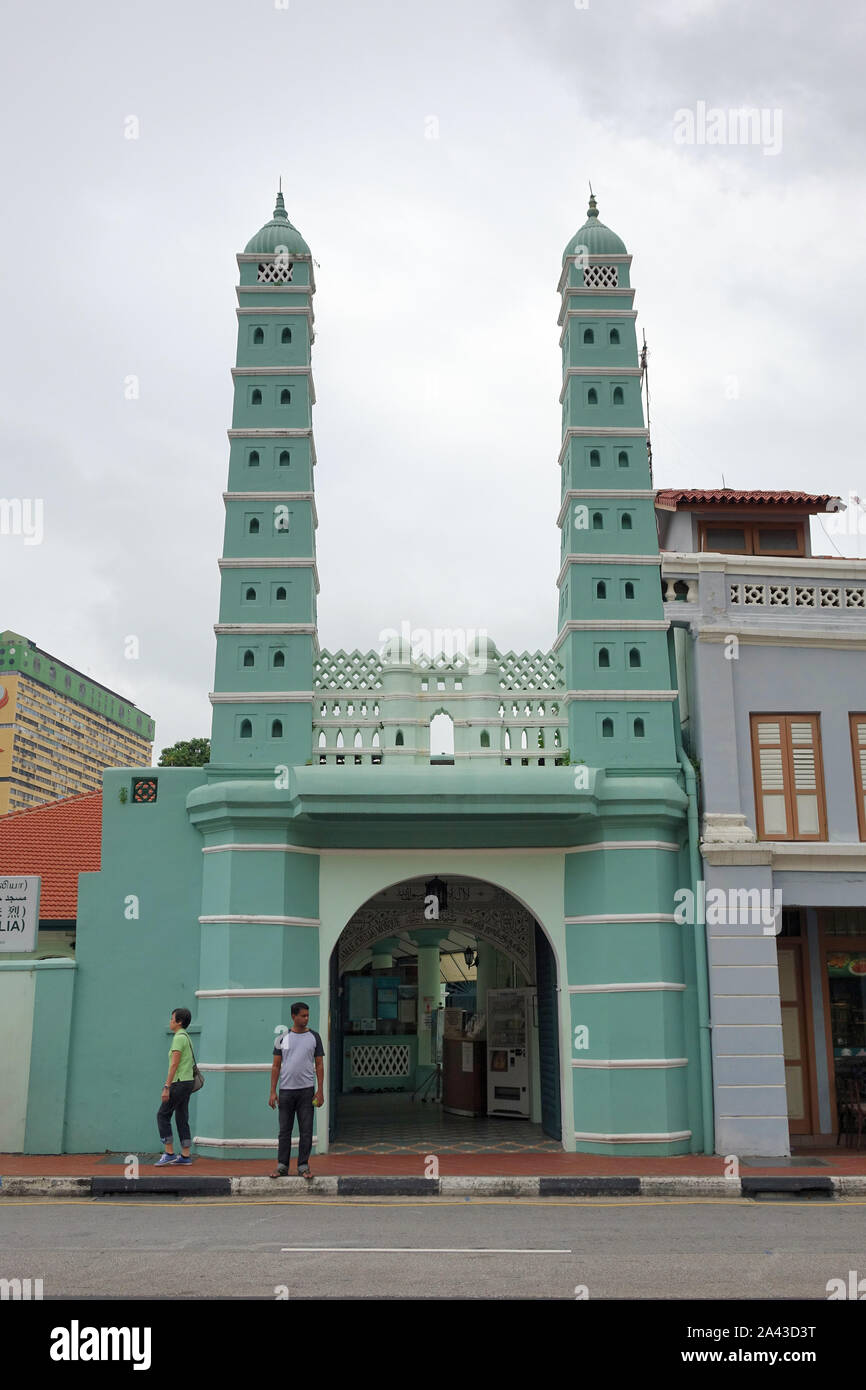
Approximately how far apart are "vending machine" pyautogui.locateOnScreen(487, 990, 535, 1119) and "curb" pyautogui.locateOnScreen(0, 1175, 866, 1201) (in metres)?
5.11

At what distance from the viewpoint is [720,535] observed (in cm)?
1791

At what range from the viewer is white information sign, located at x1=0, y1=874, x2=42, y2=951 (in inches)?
541

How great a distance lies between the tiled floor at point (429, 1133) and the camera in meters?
13.6

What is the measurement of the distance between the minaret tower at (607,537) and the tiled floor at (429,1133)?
452 centimetres

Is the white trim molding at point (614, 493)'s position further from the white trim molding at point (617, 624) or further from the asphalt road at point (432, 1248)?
the asphalt road at point (432, 1248)

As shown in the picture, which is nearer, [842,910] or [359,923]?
[842,910]

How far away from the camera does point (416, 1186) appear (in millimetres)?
11125

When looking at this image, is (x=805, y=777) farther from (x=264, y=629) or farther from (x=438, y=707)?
(x=264, y=629)

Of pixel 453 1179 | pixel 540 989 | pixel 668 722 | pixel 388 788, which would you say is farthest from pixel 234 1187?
pixel 668 722

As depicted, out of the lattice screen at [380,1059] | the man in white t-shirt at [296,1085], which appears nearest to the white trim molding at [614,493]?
the man in white t-shirt at [296,1085]

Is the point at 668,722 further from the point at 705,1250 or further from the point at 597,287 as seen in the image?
the point at 705,1250

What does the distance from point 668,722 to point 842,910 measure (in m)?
3.43

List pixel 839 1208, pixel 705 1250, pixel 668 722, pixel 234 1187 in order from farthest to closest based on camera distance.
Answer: pixel 668 722
pixel 234 1187
pixel 839 1208
pixel 705 1250

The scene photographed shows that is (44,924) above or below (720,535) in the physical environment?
below
